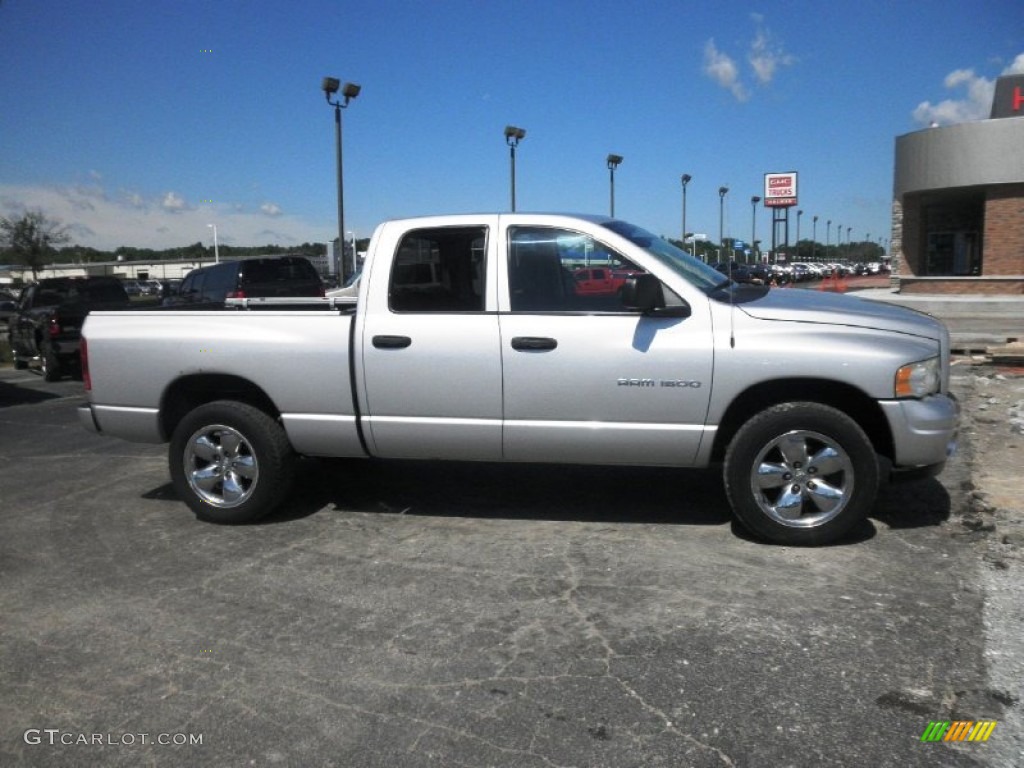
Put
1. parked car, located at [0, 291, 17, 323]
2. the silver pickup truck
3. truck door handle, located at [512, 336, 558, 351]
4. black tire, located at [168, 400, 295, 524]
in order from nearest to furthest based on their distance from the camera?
the silver pickup truck → truck door handle, located at [512, 336, 558, 351] → black tire, located at [168, 400, 295, 524] → parked car, located at [0, 291, 17, 323]

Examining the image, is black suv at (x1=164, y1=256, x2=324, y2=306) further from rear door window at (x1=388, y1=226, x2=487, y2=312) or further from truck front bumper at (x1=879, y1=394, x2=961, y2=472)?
truck front bumper at (x1=879, y1=394, x2=961, y2=472)

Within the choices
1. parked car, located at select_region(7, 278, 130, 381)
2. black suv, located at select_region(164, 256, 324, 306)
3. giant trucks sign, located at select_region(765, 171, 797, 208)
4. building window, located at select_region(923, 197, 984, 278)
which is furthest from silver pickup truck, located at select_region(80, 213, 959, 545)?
building window, located at select_region(923, 197, 984, 278)

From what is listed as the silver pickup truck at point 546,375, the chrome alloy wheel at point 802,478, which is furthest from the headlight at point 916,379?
the chrome alloy wheel at point 802,478

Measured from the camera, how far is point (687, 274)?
5.13m

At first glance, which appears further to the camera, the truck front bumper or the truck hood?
the truck hood

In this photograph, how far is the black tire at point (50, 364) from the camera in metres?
14.2

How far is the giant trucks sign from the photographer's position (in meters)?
28.7

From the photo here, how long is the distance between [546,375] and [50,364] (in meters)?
12.4

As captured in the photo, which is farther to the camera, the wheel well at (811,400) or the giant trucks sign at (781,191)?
the giant trucks sign at (781,191)

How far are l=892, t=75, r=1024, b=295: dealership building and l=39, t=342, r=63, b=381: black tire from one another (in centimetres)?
2705

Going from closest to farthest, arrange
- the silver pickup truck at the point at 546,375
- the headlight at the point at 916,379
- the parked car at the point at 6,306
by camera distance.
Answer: the headlight at the point at 916,379 < the silver pickup truck at the point at 546,375 < the parked car at the point at 6,306

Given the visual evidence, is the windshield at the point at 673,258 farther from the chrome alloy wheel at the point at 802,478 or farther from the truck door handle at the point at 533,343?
the chrome alloy wheel at the point at 802,478

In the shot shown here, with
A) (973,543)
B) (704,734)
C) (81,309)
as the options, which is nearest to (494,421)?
(704,734)

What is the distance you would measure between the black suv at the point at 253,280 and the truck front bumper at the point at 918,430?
38.1 ft
